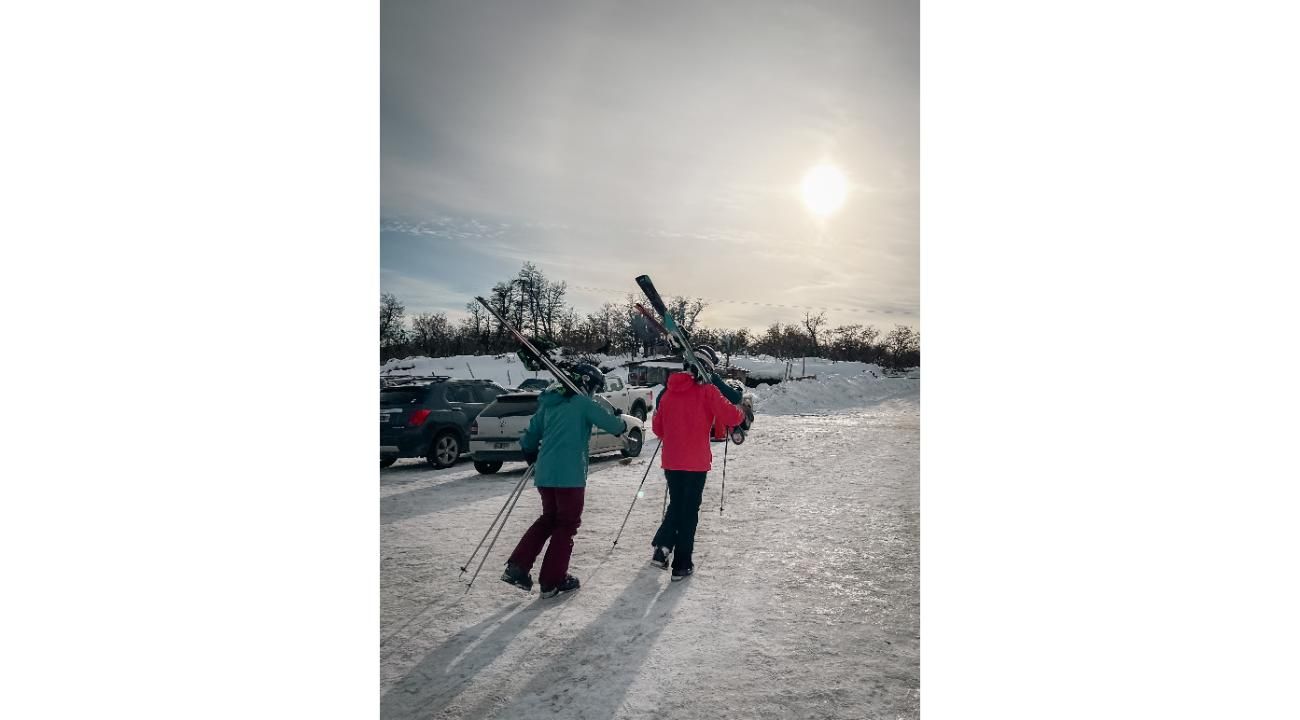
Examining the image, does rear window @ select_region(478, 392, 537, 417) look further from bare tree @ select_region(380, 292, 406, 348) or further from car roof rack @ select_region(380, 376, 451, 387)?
bare tree @ select_region(380, 292, 406, 348)

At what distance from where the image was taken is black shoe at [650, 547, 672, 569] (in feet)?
11.6

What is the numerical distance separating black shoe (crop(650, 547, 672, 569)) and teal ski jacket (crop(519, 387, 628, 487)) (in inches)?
26.2

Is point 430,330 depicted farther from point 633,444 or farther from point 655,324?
point 633,444

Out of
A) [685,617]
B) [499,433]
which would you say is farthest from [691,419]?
[499,433]

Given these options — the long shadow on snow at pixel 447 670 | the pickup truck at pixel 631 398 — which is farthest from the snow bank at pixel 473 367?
the pickup truck at pixel 631 398

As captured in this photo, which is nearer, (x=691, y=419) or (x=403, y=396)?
(x=691, y=419)

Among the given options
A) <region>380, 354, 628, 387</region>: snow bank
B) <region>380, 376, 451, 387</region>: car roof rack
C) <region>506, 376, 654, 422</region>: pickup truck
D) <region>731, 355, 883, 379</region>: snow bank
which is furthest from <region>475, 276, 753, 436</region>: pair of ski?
<region>506, 376, 654, 422</region>: pickup truck

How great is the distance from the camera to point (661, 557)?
355cm

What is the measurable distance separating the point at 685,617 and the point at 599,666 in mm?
526

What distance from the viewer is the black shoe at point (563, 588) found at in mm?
3105

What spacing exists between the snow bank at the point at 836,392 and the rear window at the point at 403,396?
84.0 inches
